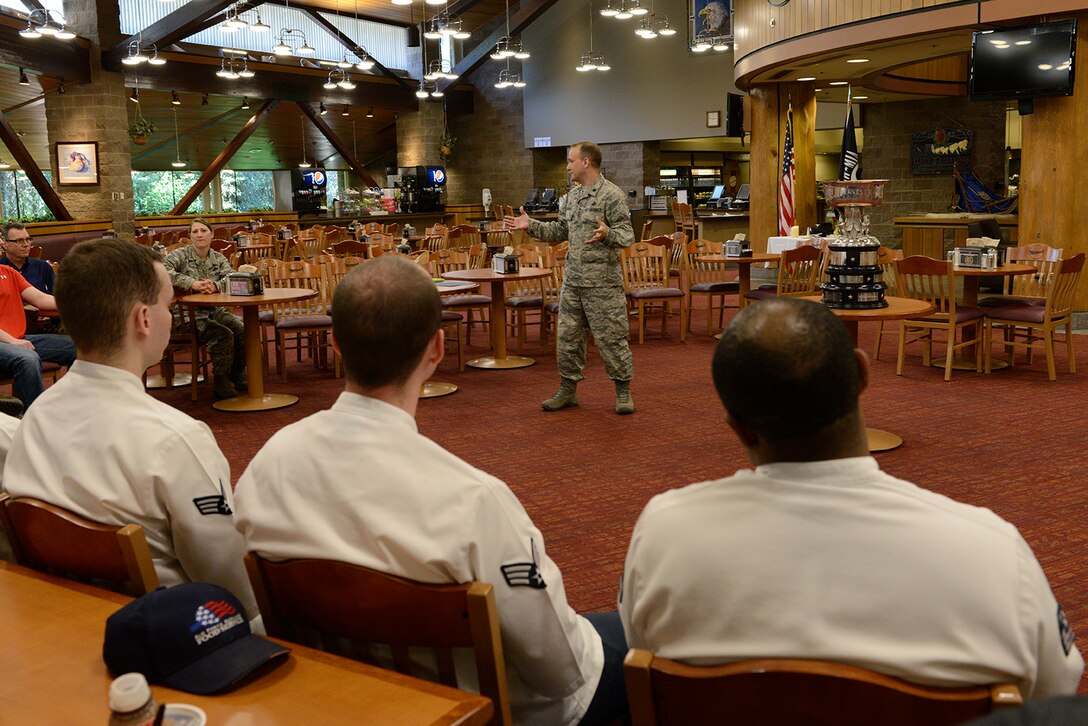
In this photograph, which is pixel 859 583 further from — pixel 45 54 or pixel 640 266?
pixel 45 54

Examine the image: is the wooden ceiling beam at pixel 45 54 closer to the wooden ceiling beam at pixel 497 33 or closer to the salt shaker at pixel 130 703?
the wooden ceiling beam at pixel 497 33

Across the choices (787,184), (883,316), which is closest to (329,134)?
(787,184)

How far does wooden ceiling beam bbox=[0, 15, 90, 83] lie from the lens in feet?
42.0

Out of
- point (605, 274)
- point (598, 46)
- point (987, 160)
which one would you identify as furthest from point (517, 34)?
point (605, 274)

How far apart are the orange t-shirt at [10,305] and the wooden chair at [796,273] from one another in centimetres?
520

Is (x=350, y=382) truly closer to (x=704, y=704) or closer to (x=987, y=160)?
(x=704, y=704)

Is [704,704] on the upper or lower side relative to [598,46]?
lower

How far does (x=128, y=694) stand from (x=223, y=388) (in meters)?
5.73

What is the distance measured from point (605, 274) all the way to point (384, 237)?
21.8 feet

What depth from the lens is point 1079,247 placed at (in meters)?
8.72

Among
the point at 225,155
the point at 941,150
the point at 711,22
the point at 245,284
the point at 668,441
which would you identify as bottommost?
the point at 668,441

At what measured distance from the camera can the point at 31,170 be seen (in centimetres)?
1402

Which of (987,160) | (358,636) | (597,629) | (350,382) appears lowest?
(597,629)

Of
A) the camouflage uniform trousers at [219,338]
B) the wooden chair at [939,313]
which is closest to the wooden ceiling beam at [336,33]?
the camouflage uniform trousers at [219,338]
